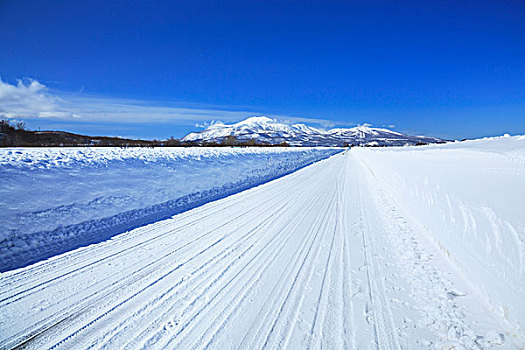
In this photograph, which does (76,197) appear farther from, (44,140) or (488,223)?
(44,140)

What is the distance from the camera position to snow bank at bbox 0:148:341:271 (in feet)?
14.1

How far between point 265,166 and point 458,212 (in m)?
14.5

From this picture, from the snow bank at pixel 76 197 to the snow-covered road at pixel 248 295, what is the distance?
820 millimetres

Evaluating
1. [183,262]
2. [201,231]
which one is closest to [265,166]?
[201,231]

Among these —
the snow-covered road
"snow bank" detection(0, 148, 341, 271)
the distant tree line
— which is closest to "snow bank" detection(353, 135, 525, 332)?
the snow-covered road

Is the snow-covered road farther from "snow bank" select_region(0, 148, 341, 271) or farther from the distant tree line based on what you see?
the distant tree line

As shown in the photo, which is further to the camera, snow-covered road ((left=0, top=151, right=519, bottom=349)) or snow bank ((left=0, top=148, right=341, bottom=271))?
snow bank ((left=0, top=148, right=341, bottom=271))

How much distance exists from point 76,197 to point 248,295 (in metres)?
4.66

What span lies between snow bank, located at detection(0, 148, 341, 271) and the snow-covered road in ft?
2.69

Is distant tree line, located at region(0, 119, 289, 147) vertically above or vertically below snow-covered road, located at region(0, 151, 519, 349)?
above

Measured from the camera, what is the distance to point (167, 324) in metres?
2.46

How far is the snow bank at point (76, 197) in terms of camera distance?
14.1 feet

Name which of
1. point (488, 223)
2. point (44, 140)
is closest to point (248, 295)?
→ point (488, 223)

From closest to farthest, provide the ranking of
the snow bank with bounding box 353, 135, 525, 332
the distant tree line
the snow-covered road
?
1. the snow bank with bounding box 353, 135, 525, 332
2. the snow-covered road
3. the distant tree line
